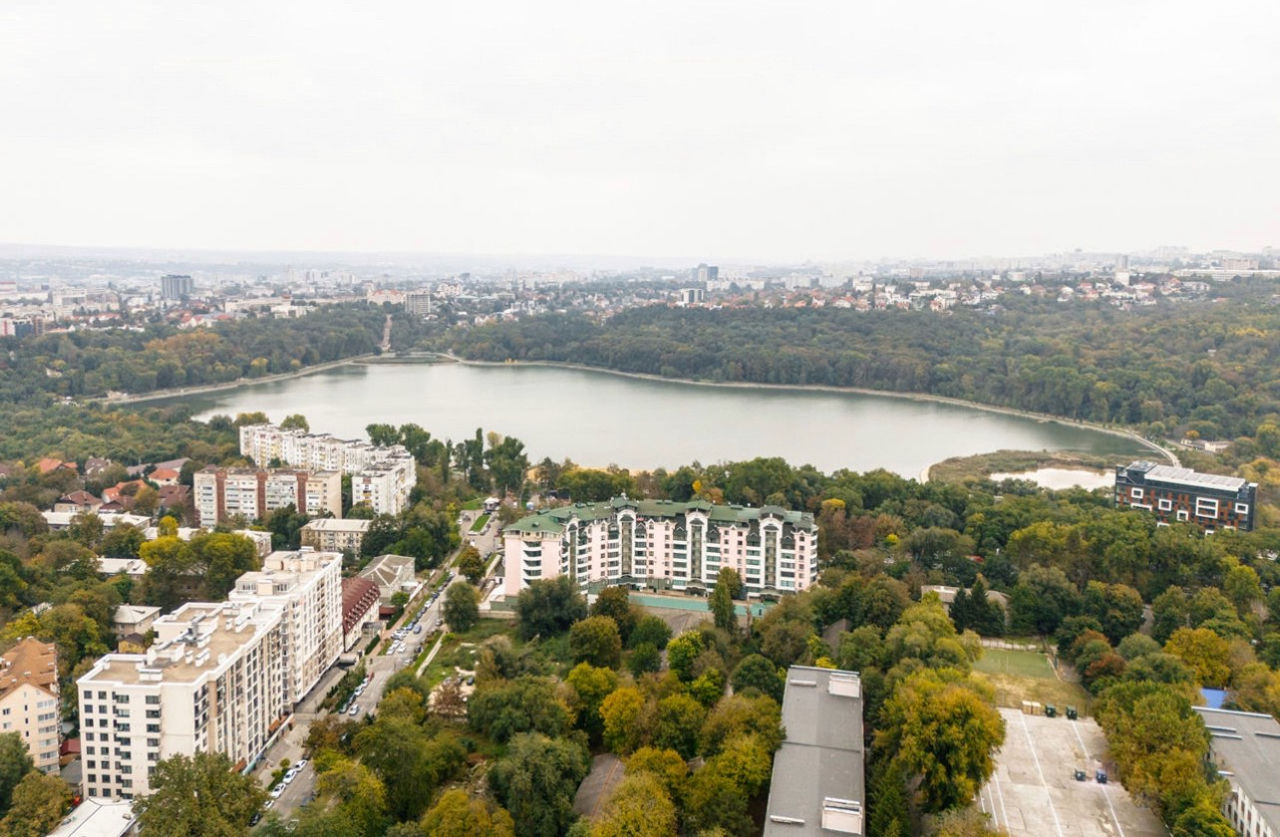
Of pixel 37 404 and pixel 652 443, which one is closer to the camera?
pixel 652 443

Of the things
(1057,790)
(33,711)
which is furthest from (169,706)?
(1057,790)

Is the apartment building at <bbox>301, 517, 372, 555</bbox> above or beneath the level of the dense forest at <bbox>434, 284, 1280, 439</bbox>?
beneath

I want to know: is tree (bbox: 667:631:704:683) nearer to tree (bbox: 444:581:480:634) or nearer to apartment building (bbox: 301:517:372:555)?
tree (bbox: 444:581:480:634)

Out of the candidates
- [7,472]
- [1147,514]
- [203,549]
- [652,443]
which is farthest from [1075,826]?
[7,472]

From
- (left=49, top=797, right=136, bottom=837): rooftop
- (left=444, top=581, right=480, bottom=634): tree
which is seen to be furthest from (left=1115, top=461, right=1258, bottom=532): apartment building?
(left=49, top=797, right=136, bottom=837): rooftop

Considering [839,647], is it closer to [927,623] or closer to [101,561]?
[927,623]

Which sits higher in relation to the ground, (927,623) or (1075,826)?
(927,623)

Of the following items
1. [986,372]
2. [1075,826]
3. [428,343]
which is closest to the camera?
[1075,826]

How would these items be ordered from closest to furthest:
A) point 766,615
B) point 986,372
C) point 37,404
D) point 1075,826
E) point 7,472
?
1. point 1075,826
2. point 766,615
3. point 7,472
4. point 37,404
5. point 986,372

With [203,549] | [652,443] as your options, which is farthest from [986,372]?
[203,549]
